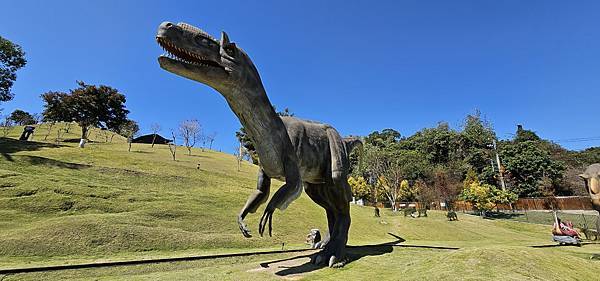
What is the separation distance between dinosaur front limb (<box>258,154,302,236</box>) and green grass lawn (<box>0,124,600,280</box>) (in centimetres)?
103

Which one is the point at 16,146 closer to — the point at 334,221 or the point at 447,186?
the point at 334,221

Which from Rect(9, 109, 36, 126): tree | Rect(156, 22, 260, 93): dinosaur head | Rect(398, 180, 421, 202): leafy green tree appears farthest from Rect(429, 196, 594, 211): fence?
Rect(9, 109, 36, 126): tree

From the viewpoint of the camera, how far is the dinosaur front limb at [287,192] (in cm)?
498

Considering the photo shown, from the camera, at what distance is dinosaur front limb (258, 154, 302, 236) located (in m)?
4.98

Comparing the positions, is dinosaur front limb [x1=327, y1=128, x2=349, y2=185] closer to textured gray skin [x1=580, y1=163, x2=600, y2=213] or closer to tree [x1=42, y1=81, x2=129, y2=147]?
textured gray skin [x1=580, y1=163, x2=600, y2=213]

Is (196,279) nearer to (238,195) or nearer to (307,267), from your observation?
(307,267)

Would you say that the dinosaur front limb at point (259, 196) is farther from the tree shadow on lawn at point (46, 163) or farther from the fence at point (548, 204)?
the fence at point (548, 204)

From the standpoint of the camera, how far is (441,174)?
4353cm

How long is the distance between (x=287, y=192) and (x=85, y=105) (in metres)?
58.2

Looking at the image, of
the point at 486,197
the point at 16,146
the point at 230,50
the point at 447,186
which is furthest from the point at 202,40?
the point at 447,186

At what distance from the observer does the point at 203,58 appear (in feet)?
15.0

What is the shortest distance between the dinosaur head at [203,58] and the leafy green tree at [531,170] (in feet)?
140

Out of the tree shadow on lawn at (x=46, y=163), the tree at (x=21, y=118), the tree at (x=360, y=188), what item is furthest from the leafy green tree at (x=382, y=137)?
the tree at (x=21, y=118)

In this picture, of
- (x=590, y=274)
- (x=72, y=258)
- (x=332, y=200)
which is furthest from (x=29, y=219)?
(x=590, y=274)
